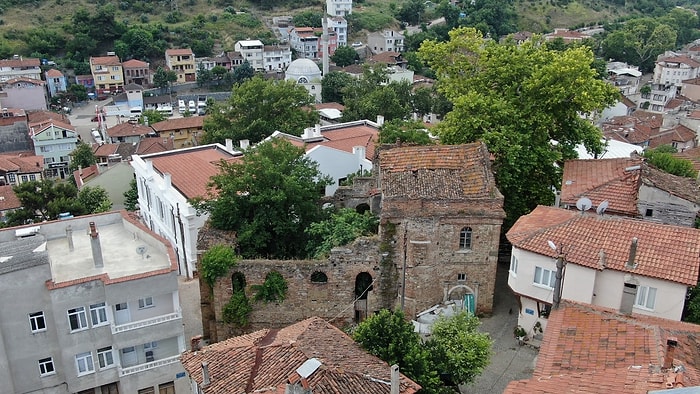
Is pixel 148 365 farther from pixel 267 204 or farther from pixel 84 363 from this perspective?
pixel 267 204

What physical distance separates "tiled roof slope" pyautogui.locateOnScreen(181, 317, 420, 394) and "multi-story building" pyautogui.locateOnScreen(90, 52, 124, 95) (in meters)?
100.0

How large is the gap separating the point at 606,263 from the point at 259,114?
1473 inches

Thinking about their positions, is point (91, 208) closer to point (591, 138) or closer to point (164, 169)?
point (164, 169)

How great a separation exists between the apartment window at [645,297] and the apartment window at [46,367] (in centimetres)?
2133

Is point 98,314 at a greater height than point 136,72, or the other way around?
point 98,314

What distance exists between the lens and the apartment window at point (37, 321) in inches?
849

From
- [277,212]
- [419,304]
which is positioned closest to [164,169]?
[277,212]

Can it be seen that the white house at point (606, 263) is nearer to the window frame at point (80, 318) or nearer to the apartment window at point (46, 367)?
the window frame at point (80, 318)

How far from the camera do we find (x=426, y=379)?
17.8m

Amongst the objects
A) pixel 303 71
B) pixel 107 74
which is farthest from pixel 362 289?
pixel 107 74

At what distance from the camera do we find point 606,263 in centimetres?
2011

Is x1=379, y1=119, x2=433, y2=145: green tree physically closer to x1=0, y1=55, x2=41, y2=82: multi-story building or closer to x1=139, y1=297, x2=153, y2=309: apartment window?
x1=139, y1=297, x2=153, y2=309: apartment window

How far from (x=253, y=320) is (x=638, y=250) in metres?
15.2

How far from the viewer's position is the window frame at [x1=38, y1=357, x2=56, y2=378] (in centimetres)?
2219
